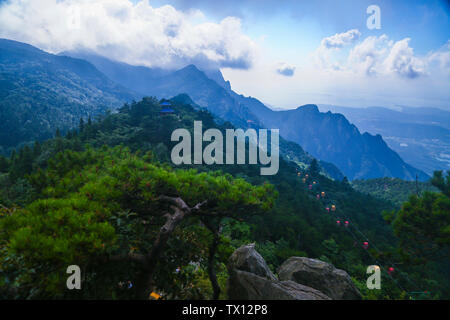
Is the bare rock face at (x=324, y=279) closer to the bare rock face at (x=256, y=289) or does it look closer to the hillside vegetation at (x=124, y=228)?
the bare rock face at (x=256, y=289)

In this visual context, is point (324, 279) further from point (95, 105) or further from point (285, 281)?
point (95, 105)

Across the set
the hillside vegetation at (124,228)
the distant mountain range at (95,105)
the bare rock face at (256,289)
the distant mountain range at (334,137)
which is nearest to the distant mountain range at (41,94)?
the distant mountain range at (95,105)

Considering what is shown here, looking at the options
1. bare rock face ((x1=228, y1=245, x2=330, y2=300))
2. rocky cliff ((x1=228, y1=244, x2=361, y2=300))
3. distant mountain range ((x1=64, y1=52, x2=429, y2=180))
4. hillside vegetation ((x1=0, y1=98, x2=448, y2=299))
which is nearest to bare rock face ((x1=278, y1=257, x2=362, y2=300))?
rocky cliff ((x1=228, y1=244, x2=361, y2=300))

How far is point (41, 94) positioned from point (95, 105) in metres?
23.6

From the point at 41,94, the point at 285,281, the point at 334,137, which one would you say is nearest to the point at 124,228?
the point at 285,281

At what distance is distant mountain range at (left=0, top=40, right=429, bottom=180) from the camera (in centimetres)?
8088

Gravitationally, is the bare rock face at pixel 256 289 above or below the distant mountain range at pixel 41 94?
Result: below

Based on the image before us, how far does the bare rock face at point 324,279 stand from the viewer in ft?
20.8

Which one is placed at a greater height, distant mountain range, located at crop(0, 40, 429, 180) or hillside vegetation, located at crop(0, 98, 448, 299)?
distant mountain range, located at crop(0, 40, 429, 180)

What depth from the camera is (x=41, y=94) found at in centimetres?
10312

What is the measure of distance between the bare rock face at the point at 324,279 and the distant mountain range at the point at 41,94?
85388mm

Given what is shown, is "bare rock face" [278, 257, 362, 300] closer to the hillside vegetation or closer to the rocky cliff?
the rocky cliff
